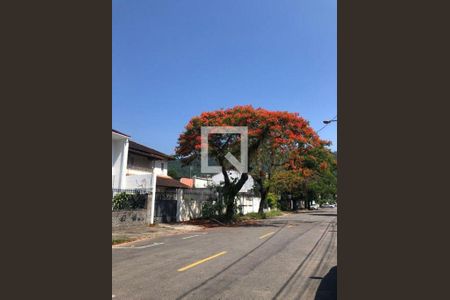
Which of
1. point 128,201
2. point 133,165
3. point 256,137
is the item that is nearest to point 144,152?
point 133,165

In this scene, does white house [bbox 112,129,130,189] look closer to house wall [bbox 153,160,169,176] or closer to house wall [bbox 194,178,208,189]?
house wall [bbox 153,160,169,176]

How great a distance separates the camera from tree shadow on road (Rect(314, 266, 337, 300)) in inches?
232

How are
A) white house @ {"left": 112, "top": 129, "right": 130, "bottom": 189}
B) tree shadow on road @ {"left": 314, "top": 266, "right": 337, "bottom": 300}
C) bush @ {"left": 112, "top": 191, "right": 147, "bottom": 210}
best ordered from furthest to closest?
white house @ {"left": 112, "top": 129, "right": 130, "bottom": 189} → bush @ {"left": 112, "top": 191, "right": 147, "bottom": 210} → tree shadow on road @ {"left": 314, "top": 266, "right": 337, "bottom": 300}

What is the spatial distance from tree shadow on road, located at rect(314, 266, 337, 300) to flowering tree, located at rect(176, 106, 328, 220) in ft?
50.5

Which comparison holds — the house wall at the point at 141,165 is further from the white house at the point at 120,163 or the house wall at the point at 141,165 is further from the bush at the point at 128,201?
the bush at the point at 128,201

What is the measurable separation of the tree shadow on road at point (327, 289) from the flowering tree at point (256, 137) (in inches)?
606

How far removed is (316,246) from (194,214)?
54.6 ft

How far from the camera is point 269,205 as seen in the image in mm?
51688

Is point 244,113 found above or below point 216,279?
above

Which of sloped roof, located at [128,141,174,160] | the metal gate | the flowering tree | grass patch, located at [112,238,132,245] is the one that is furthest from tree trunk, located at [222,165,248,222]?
grass patch, located at [112,238,132,245]

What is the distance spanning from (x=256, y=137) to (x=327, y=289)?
1747 centimetres

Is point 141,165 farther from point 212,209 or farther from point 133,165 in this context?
point 212,209
